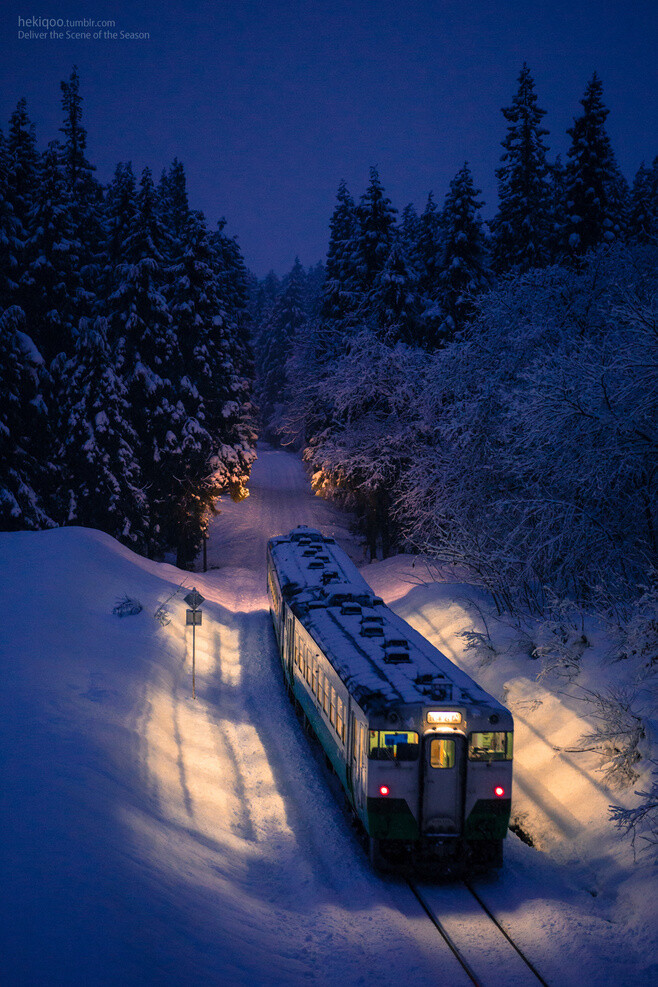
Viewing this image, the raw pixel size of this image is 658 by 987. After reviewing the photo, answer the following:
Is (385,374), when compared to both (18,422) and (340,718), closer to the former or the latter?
(18,422)

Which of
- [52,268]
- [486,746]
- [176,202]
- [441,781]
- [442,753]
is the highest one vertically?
[176,202]

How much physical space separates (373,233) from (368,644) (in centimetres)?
2584

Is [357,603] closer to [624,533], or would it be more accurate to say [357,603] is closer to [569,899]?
[624,533]

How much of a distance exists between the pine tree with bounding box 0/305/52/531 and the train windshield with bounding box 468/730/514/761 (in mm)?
19389

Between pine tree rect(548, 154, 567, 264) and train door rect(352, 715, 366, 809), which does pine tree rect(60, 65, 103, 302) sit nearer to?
pine tree rect(548, 154, 567, 264)

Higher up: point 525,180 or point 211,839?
point 525,180

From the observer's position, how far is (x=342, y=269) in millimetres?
38219

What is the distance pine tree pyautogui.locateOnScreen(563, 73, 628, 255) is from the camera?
2822cm

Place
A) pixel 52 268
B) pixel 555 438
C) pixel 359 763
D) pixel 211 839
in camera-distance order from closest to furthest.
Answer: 1. pixel 359 763
2. pixel 211 839
3. pixel 555 438
4. pixel 52 268

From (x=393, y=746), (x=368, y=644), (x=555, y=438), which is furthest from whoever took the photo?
(x=555, y=438)

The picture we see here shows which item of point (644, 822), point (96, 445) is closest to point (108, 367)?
point (96, 445)

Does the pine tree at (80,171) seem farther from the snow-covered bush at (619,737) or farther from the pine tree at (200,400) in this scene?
the snow-covered bush at (619,737)

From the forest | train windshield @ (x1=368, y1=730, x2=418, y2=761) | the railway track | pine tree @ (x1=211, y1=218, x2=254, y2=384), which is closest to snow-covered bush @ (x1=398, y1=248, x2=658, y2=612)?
the forest

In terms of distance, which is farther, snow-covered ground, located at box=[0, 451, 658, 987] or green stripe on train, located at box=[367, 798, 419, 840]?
green stripe on train, located at box=[367, 798, 419, 840]
